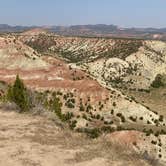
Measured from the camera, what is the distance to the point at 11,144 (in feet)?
87.7

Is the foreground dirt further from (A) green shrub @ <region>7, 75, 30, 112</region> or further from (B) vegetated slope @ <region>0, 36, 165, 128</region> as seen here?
(B) vegetated slope @ <region>0, 36, 165, 128</region>

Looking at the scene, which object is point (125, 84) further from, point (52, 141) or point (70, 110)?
point (52, 141)

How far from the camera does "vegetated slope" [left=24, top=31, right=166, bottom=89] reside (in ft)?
403

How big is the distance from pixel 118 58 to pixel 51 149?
11347 centimetres

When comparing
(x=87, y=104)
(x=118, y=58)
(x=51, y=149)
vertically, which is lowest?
(x=87, y=104)

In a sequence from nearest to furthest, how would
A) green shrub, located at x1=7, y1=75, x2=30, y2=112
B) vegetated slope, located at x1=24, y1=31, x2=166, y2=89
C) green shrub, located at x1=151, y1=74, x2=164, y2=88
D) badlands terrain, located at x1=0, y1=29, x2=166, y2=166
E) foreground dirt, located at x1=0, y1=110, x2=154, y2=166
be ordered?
1. foreground dirt, located at x1=0, y1=110, x2=154, y2=166
2. badlands terrain, located at x1=0, y1=29, x2=166, y2=166
3. green shrub, located at x1=7, y1=75, x2=30, y2=112
4. green shrub, located at x1=151, y1=74, x2=164, y2=88
5. vegetated slope, located at x1=24, y1=31, x2=166, y2=89

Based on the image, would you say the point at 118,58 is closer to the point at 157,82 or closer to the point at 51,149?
the point at 157,82

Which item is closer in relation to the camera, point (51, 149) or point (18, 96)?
point (51, 149)

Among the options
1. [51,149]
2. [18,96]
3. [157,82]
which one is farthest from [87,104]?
[51,149]

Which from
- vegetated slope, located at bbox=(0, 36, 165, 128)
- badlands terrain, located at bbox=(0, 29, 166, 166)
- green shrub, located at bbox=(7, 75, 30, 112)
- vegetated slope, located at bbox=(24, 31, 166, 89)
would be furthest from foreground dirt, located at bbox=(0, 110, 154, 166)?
vegetated slope, located at bbox=(24, 31, 166, 89)

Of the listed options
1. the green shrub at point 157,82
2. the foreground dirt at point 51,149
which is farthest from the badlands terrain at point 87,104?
the green shrub at point 157,82

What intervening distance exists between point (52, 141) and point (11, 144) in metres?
2.36

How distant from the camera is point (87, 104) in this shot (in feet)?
248

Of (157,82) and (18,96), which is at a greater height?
(18,96)
